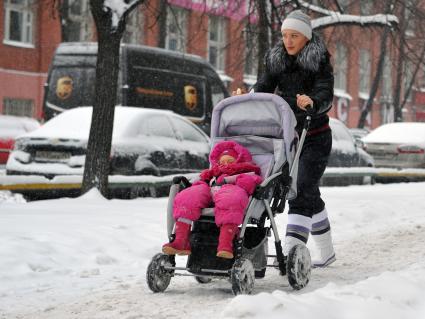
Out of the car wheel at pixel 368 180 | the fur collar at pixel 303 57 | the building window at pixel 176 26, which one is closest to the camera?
the fur collar at pixel 303 57

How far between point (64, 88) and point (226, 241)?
1277 cm

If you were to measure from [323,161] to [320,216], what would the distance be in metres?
0.48

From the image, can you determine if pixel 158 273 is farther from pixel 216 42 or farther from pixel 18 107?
pixel 216 42

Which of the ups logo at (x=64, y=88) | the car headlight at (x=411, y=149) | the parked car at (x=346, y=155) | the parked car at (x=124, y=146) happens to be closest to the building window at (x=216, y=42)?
the car headlight at (x=411, y=149)

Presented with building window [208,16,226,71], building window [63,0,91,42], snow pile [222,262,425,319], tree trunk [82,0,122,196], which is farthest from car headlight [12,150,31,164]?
building window [208,16,226,71]

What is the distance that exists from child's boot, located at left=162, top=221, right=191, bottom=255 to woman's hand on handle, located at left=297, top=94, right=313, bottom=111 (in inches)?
46.6

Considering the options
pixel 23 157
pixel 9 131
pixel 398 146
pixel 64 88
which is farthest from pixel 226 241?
pixel 398 146

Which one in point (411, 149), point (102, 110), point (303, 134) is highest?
point (102, 110)

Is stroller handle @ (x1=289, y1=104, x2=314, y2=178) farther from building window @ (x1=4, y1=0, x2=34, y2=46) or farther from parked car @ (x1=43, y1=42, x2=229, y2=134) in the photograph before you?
building window @ (x1=4, y1=0, x2=34, y2=46)

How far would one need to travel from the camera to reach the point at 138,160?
44.0 feet

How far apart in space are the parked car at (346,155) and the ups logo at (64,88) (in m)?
5.49

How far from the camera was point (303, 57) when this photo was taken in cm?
673

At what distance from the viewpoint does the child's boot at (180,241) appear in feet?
19.2

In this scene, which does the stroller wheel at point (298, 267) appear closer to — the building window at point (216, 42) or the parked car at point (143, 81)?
the parked car at point (143, 81)
